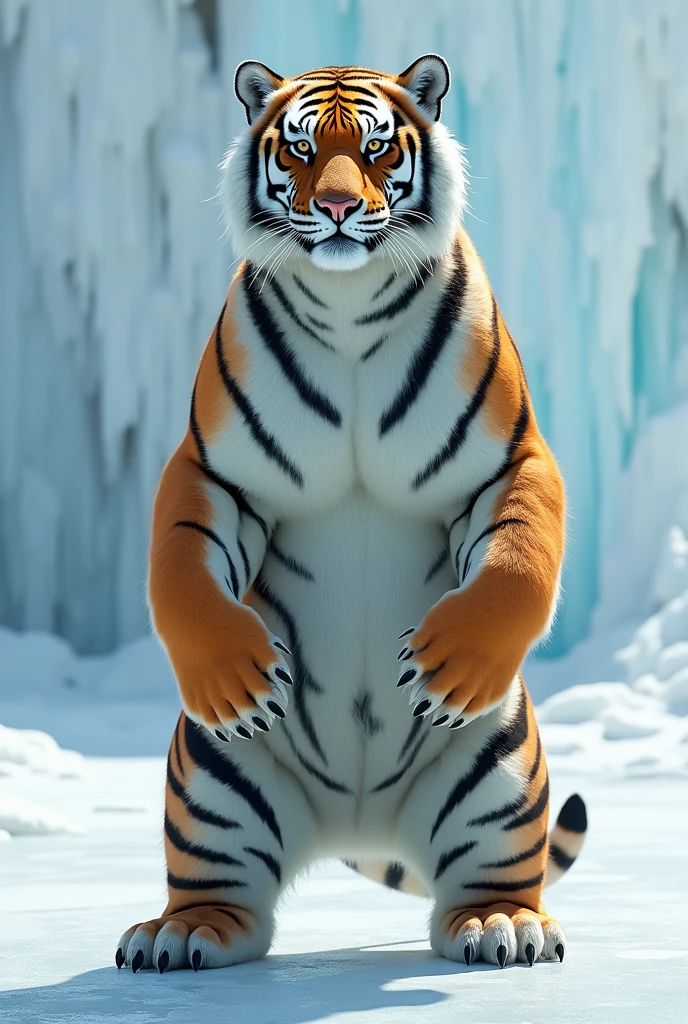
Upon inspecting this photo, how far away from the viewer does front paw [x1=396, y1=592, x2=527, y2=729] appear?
1.42 m

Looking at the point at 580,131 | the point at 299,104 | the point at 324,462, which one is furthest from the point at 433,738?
the point at 580,131

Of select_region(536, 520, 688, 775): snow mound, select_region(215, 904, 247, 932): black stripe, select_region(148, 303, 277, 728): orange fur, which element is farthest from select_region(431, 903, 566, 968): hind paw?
select_region(536, 520, 688, 775): snow mound

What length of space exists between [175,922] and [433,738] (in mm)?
339

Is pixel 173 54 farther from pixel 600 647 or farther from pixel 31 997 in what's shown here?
pixel 31 997

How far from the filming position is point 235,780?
5.17ft

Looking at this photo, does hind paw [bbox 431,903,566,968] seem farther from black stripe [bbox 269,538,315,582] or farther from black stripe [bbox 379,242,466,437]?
black stripe [bbox 379,242,466,437]

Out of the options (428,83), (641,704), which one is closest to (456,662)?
(428,83)

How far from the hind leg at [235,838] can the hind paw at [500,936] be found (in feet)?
0.63

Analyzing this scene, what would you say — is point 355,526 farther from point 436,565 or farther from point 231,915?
point 231,915

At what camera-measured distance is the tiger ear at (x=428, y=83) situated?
66.3 inches

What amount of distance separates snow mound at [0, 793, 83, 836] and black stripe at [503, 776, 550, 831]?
1667 mm

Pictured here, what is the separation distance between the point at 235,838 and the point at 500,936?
305mm

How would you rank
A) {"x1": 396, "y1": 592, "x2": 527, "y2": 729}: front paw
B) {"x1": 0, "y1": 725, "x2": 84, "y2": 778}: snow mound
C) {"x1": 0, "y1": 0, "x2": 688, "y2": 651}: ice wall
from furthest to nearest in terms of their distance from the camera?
{"x1": 0, "y1": 0, "x2": 688, "y2": 651}: ice wall < {"x1": 0, "y1": 725, "x2": 84, "y2": 778}: snow mound < {"x1": 396, "y1": 592, "x2": 527, "y2": 729}: front paw

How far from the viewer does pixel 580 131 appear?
24.2ft
